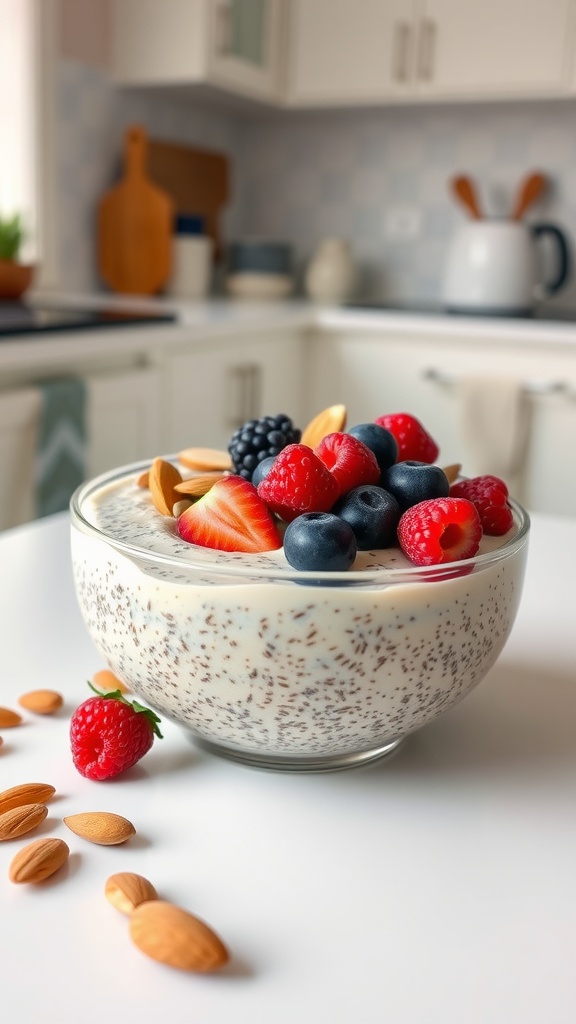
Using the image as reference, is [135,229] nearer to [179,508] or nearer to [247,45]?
[247,45]

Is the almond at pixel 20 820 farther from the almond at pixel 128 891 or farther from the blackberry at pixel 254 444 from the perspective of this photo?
the blackberry at pixel 254 444

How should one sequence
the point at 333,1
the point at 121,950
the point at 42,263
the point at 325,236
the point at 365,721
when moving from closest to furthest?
the point at 121,950, the point at 365,721, the point at 42,263, the point at 333,1, the point at 325,236

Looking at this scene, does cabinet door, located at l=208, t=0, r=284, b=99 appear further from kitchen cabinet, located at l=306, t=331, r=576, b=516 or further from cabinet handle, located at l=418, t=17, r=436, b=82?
kitchen cabinet, located at l=306, t=331, r=576, b=516

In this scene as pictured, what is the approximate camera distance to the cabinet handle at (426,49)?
2.70m

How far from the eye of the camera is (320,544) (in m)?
0.48

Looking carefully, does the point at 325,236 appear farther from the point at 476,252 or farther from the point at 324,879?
the point at 324,879

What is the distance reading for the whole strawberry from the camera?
1.70ft

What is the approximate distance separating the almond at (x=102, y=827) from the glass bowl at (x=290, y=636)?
0.07 metres

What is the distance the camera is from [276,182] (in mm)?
3430

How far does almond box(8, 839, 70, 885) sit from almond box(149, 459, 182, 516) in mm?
203

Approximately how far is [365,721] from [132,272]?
256 cm

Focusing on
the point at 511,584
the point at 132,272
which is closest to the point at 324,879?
the point at 511,584

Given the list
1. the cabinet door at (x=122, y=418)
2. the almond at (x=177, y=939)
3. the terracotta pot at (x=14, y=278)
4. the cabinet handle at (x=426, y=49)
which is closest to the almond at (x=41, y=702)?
the almond at (x=177, y=939)

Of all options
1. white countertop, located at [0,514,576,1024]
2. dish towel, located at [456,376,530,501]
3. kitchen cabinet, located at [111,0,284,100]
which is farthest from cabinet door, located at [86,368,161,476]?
white countertop, located at [0,514,576,1024]
